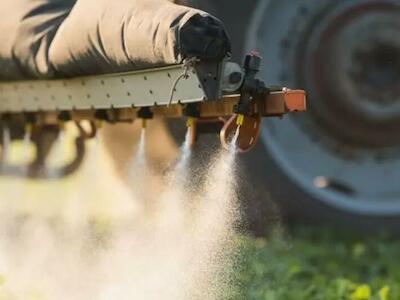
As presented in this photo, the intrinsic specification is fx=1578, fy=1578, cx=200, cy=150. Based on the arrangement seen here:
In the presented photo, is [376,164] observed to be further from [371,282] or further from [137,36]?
[137,36]

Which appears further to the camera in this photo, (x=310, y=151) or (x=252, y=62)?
(x=310, y=151)

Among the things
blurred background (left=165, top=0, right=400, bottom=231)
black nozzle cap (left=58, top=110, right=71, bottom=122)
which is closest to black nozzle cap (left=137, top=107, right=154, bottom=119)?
black nozzle cap (left=58, top=110, right=71, bottom=122)

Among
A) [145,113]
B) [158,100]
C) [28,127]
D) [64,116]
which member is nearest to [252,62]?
[158,100]

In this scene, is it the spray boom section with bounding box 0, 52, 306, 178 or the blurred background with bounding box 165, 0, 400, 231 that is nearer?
the spray boom section with bounding box 0, 52, 306, 178

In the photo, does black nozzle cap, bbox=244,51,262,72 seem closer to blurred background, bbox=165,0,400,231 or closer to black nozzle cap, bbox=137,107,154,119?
black nozzle cap, bbox=137,107,154,119

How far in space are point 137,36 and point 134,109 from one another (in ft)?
1.84

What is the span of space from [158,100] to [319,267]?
1.17m

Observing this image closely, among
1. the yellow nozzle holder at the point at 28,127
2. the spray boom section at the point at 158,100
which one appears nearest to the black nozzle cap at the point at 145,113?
the spray boom section at the point at 158,100

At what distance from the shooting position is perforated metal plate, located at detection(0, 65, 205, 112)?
13.1ft

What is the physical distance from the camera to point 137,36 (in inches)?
159

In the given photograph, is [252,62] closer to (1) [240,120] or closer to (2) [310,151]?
(1) [240,120]

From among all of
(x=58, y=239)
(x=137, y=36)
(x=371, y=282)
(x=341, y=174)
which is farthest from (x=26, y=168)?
(x=137, y=36)

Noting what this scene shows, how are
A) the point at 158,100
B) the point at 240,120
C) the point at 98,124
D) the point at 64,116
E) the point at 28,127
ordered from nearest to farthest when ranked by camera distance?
the point at 240,120
the point at 158,100
the point at 64,116
the point at 98,124
the point at 28,127

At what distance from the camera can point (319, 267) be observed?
5109mm
